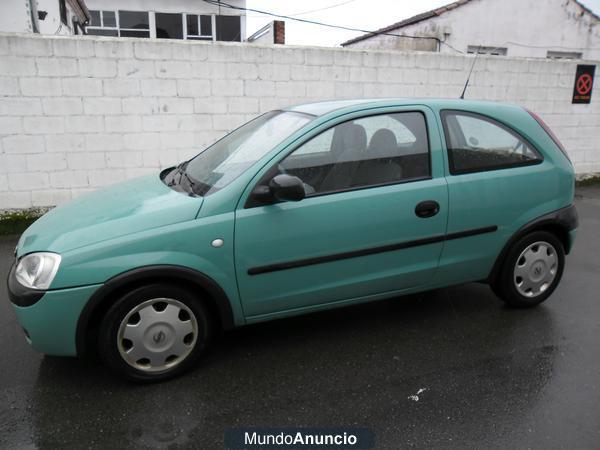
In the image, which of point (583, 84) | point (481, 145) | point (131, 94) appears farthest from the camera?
point (583, 84)

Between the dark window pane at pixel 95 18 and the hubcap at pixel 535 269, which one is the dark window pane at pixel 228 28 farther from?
the hubcap at pixel 535 269

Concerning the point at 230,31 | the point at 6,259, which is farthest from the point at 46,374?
the point at 230,31

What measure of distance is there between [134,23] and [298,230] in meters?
21.4

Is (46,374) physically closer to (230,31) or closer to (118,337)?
(118,337)

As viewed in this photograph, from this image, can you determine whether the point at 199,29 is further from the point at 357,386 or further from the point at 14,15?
the point at 357,386

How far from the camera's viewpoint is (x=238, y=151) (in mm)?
3215

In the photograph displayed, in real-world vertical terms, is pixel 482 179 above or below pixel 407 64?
below

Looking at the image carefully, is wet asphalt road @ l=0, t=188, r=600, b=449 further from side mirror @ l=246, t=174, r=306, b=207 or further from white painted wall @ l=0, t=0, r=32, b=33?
white painted wall @ l=0, t=0, r=32, b=33

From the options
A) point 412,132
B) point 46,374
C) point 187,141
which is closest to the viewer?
point 46,374

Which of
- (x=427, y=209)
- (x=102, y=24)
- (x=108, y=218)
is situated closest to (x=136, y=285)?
(x=108, y=218)

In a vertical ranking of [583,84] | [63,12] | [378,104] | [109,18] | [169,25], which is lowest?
[378,104]

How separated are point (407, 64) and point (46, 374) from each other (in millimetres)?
6106

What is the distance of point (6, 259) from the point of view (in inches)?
194

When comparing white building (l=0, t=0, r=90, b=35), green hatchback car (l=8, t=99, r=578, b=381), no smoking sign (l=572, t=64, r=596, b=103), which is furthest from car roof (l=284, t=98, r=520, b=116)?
white building (l=0, t=0, r=90, b=35)
